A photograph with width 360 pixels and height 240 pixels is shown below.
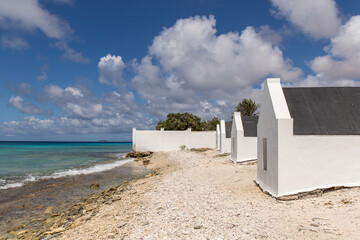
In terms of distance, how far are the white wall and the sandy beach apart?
2632 centimetres

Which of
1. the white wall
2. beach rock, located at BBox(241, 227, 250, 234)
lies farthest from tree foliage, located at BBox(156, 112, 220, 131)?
beach rock, located at BBox(241, 227, 250, 234)

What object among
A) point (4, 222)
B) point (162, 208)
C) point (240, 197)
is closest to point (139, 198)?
point (162, 208)

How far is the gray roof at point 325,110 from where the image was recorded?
863 cm

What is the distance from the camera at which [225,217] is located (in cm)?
695

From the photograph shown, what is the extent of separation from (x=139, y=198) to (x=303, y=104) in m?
7.63

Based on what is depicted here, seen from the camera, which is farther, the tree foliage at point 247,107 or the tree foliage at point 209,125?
the tree foliage at point 209,125

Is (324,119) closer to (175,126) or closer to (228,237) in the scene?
(228,237)

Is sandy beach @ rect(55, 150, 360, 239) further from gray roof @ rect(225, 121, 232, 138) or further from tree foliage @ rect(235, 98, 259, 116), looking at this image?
tree foliage @ rect(235, 98, 259, 116)

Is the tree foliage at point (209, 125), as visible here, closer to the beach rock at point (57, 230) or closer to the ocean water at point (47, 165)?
the ocean water at point (47, 165)

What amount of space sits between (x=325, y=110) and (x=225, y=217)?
587 centimetres

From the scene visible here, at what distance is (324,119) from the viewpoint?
9070 millimetres

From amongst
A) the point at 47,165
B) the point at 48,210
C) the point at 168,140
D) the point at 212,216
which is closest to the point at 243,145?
the point at 212,216

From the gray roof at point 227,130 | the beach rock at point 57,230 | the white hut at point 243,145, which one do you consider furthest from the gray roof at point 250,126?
the beach rock at point 57,230

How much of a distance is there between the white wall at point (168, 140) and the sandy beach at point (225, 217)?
1036 inches
